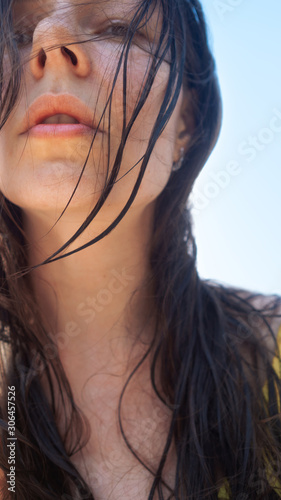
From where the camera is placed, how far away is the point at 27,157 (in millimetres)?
1214

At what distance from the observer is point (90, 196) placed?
4.02 ft

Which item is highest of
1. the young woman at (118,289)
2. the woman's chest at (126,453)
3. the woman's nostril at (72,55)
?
the woman's nostril at (72,55)

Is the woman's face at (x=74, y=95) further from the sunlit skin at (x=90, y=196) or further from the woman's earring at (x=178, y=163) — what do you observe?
the woman's earring at (x=178, y=163)

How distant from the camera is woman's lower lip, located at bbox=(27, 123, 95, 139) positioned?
1188 millimetres

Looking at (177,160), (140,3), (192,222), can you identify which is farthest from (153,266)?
(140,3)

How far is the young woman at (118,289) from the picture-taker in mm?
1197

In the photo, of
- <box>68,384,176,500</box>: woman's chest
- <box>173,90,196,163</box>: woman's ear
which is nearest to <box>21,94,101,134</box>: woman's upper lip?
<box>173,90,196,163</box>: woman's ear

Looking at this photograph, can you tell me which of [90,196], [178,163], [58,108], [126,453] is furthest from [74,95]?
[126,453]

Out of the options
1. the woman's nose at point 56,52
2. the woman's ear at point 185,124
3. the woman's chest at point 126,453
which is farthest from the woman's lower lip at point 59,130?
the woman's chest at point 126,453

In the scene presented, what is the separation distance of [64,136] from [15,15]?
36cm

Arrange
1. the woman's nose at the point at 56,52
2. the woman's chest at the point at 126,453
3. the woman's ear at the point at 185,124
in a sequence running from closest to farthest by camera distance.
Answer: the woman's nose at the point at 56,52, the woman's chest at the point at 126,453, the woman's ear at the point at 185,124

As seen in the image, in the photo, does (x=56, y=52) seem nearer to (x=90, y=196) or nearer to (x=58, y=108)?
(x=58, y=108)

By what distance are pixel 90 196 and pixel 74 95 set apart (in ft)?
0.80

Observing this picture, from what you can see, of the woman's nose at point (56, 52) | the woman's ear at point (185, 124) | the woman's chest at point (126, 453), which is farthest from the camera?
the woman's ear at point (185, 124)
